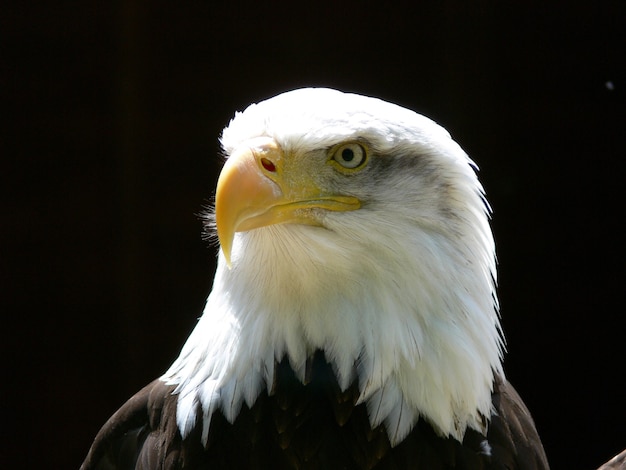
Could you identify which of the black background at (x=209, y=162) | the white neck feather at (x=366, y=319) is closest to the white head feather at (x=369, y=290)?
the white neck feather at (x=366, y=319)

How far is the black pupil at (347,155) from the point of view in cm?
262

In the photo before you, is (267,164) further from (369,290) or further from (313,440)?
(313,440)

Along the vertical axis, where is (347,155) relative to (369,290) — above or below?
above

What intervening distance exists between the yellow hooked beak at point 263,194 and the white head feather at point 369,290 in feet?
0.12

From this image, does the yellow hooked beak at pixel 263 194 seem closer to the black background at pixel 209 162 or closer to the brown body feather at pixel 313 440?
the brown body feather at pixel 313 440

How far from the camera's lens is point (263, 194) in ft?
8.22

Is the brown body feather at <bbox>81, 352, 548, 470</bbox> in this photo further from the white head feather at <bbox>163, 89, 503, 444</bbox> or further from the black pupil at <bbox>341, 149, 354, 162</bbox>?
the black pupil at <bbox>341, 149, 354, 162</bbox>

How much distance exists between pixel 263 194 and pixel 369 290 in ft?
1.37

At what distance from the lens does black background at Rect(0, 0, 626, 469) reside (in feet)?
18.8

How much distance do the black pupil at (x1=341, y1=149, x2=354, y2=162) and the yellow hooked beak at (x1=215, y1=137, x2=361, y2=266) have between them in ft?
0.37

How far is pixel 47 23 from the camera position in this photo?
5664mm

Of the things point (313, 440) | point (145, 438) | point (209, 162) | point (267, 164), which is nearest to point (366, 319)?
point (313, 440)

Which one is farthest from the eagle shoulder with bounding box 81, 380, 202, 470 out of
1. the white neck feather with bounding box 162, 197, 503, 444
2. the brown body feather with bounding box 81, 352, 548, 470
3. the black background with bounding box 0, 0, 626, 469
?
the black background with bounding box 0, 0, 626, 469

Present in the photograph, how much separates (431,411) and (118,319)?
3.75m
